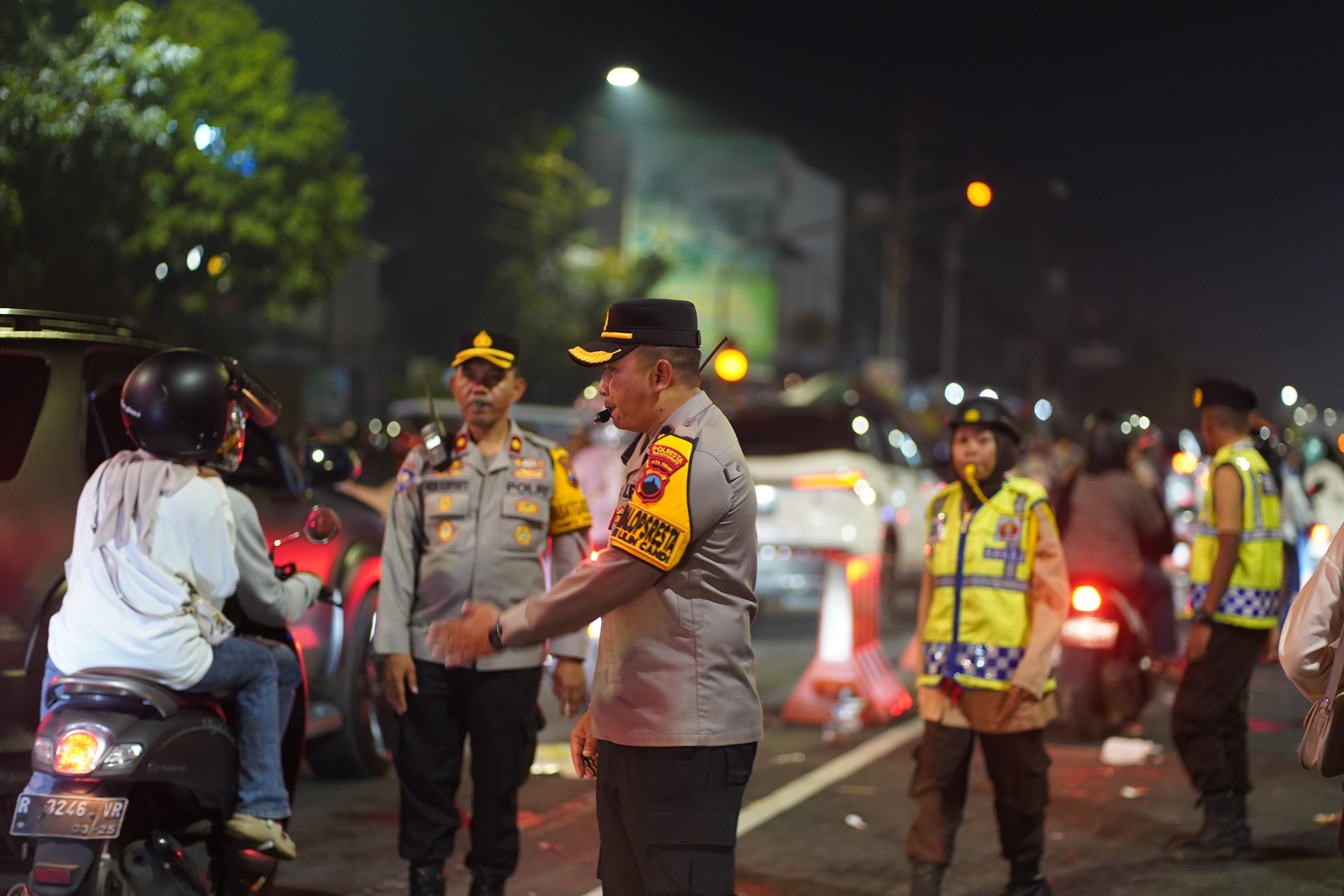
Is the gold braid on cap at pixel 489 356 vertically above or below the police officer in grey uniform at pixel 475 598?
above

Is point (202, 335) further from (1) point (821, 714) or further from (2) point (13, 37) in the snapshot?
(1) point (821, 714)

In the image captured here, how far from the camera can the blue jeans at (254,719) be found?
4172mm

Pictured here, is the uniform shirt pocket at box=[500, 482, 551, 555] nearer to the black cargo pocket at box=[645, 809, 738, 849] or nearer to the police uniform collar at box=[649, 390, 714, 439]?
the police uniform collar at box=[649, 390, 714, 439]

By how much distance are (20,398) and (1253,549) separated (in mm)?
4864

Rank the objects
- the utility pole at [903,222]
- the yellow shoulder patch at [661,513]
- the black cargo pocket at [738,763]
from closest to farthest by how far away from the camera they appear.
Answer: the yellow shoulder patch at [661,513]
the black cargo pocket at [738,763]
the utility pole at [903,222]

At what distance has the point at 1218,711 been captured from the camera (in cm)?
575

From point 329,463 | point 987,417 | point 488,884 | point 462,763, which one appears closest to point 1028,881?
point 987,417

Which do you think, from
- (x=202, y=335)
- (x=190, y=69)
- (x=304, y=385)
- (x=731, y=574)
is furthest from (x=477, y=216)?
(x=731, y=574)

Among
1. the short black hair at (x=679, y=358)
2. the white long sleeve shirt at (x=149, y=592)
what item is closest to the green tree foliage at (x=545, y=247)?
the white long sleeve shirt at (x=149, y=592)

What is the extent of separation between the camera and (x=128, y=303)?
10.7 m

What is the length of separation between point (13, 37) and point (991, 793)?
7355 mm

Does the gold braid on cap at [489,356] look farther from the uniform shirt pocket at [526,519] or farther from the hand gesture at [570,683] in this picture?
the hand gesture at [570,683]

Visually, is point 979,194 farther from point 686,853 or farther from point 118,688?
point 686,853

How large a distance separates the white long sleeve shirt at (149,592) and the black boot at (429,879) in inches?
43.1
